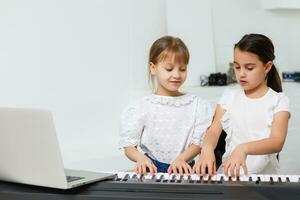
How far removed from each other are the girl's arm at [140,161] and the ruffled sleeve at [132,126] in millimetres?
43

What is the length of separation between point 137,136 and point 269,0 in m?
2.34

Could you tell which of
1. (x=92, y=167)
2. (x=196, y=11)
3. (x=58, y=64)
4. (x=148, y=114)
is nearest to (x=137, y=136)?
(x=148, y=114)

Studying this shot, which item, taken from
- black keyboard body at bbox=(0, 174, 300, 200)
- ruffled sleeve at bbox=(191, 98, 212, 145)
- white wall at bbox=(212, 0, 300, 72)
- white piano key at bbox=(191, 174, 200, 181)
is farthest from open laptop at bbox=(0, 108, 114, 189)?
white wall at bbox=(212, 0, 300, 72)

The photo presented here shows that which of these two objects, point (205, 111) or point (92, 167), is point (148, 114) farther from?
point (92, 167)

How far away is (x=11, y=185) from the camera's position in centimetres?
151

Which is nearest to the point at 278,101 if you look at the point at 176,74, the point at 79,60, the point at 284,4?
the point at 176,74

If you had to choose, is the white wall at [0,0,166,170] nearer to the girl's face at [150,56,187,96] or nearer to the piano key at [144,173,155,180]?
the girl's face at [150,56,187,96]

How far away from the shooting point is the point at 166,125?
221 cm

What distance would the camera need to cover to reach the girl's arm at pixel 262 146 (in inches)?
64.5

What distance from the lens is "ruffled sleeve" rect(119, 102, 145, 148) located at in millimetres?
2145

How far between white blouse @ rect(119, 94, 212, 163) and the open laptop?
0.71 meters

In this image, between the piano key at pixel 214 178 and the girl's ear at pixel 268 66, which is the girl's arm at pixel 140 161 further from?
the girl's ear at pixel 268 66

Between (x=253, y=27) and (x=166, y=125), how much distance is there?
2.23 m

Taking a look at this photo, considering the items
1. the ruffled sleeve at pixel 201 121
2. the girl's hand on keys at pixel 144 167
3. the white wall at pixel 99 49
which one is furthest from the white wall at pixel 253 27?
the girl's hand on keys at pixel 144 167
